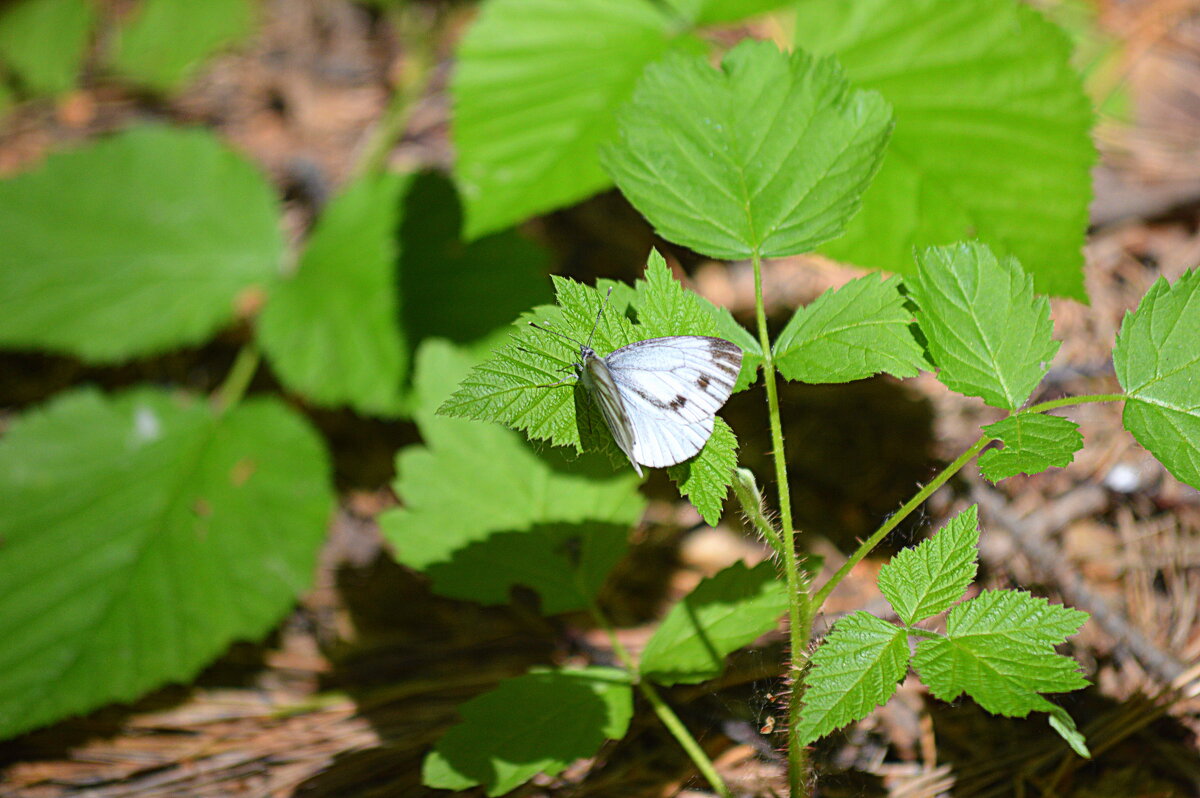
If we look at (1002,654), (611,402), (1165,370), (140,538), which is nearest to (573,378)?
(611,402)

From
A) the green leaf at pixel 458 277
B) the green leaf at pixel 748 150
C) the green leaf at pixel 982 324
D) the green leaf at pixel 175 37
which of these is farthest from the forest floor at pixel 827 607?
the green leaf at pixel 175 37

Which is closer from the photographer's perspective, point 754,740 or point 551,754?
point 551,754

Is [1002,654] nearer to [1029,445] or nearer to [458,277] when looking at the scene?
[1029,445]

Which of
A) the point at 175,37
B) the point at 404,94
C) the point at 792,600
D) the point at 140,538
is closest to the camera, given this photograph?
the point at 792,600

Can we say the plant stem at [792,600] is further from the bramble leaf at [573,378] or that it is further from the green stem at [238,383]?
the green stem at [238,383]

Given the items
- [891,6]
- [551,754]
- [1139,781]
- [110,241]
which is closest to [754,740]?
[551,754]

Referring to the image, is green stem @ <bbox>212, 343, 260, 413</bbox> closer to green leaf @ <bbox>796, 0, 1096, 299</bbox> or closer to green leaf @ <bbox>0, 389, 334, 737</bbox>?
green leaf @ <bbox>0, 389, 334, 737</bbox>

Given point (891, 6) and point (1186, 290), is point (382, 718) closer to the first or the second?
point (1186, 290)
